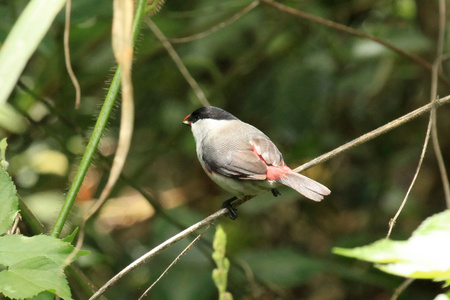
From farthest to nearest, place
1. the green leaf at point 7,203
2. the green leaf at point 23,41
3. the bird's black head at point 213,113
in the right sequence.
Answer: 1. the bird's black head at point 213,113
2. the green leaf at point 7,203
3. the green leaf at point 23,41

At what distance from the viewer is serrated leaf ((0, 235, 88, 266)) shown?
170 centimetres

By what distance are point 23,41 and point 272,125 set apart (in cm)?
372

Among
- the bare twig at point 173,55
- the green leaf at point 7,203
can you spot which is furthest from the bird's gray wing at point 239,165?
the green leaf at point 7,203

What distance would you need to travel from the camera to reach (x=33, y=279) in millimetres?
1676

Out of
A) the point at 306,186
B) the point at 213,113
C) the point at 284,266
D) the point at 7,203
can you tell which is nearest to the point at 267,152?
the point at 306,186

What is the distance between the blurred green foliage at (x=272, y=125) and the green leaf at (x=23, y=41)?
2.75 meters

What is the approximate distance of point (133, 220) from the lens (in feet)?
20.2

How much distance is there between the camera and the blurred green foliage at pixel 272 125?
174 inches

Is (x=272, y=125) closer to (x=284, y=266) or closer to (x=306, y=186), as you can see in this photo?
(x=284, y=266)

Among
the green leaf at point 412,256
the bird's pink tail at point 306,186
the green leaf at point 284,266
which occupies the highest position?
the green leaf at point 412,256

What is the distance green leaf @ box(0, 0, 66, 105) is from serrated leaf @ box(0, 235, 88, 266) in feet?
1.85

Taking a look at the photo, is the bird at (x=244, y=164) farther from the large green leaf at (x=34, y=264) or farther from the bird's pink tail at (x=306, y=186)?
the large green leaf at (x=34, y=264)

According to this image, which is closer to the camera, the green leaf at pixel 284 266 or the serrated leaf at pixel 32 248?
the serrated leaf at pixel 32 248

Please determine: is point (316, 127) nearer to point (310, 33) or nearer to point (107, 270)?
point (310, 33)
